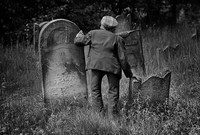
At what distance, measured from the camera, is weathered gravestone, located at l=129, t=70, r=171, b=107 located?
5.38 metres

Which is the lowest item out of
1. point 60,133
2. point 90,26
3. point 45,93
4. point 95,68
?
point 60,133

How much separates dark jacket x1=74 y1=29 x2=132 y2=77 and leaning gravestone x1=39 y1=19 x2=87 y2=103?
1.02 m

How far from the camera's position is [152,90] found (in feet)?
17.8

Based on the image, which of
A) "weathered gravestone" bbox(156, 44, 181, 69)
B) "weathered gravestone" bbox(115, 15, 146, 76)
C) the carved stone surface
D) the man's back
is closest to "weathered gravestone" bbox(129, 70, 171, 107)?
the man's back

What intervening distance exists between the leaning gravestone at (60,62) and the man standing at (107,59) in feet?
3.01

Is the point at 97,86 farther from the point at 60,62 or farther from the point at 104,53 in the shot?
the point at 60,62

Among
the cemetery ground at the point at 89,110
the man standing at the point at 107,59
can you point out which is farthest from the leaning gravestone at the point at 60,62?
the man standing at the point at 107,59

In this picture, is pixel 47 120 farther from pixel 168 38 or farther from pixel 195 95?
pixel 168 38

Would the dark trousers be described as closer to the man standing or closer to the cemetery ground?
the man standing

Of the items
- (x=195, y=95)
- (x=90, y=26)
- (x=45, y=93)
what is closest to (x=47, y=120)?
(x=45, y=93)

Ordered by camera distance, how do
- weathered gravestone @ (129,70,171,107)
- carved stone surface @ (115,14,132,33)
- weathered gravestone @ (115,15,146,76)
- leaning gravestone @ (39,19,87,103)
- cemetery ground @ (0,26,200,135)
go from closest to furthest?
cemetery ground @ (0,26,200,135), weathered gravestone @ (129,70,171,107), leaning gravestone @ (39,19,87,103), weathered gravestone @ (115,15,146,76), carved stone surface @ (115,14,132,33)

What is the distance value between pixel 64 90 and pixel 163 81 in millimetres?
1858

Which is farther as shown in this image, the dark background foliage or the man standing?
the dark background foliage

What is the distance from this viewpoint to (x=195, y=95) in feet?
19.8
